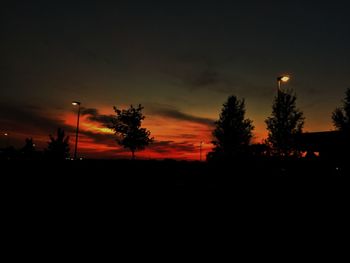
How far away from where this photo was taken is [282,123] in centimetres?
2484

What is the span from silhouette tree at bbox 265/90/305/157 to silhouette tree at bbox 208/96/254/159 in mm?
8758

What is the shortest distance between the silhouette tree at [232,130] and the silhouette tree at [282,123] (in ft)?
28.7

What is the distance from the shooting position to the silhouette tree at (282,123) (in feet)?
79.7

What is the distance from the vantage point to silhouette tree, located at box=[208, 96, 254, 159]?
3466 centimetres

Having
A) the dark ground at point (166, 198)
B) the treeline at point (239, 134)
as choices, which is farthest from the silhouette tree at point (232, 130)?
the dark ground at point (166, 198)

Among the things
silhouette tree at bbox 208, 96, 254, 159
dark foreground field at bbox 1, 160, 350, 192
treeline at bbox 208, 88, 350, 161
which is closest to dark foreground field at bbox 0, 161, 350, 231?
dark foreground field at bbox 1, 160, 350, 192

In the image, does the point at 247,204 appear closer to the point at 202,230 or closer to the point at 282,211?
the point at 282,211

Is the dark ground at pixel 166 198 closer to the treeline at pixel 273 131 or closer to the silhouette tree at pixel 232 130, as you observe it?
the treeline at pixel 273 131

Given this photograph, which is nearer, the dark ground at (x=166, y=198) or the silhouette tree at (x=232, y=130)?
the dark ground at (x=166, y=198)

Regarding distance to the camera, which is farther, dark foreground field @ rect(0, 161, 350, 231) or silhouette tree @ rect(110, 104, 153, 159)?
silhouette tree @ rect(110, 104, 153, 159)

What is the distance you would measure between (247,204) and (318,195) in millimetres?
3760

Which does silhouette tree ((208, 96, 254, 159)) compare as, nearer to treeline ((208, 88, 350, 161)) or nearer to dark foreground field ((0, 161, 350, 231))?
treeline ((208, 88, 350, 161))

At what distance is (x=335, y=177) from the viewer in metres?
15.1

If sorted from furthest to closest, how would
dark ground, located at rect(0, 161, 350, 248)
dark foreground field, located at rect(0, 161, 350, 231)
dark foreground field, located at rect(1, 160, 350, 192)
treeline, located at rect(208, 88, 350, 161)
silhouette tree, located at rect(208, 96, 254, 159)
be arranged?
silhouette tree, located at rect(208, 96, 254, 159), treeline, located at rect(208, 88, 350, 161), dark foreground field, located at rect(1, 160, 350, 192), dark foreground field, located at rect(0, 161, 350, 231), dark ground, located at rect(0, 161, 350, 248)
